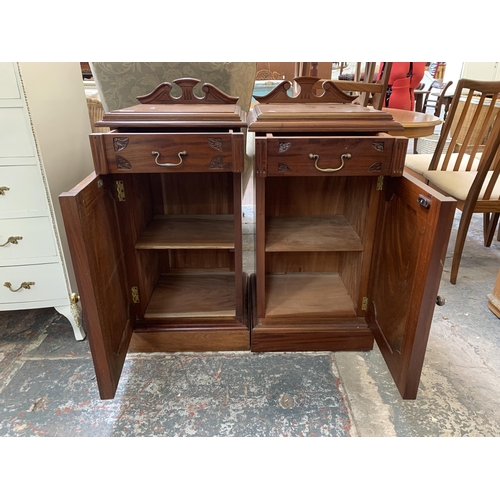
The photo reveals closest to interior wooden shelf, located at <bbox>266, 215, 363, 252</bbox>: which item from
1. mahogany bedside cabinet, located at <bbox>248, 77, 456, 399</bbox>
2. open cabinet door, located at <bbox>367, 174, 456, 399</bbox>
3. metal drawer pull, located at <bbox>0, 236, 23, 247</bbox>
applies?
mahogany bedside cabinet, located at <bbox>248, 77, 456, 399</bbox>

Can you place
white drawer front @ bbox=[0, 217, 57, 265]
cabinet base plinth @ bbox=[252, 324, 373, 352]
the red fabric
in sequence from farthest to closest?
the red fabric, cabinet base plinth @ bbox=[252, 324, 373, 352], white drawer front @ bbox=[0, 217, 57, 265]

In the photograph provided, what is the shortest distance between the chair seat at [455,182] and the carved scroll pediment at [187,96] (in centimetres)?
109

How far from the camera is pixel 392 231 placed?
1070 mm

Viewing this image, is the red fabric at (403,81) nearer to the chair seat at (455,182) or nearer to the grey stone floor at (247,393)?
the chair seat at (455,182)

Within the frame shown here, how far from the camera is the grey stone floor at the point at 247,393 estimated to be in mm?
1030

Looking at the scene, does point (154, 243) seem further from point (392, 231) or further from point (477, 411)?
point (477, 411)

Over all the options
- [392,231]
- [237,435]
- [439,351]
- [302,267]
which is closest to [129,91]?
[302,267]

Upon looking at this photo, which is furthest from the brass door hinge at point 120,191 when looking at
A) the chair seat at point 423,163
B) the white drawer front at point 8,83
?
the chair seat at point 423,163

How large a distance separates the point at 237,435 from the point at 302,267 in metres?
0.74

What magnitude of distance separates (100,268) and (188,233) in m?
0.38

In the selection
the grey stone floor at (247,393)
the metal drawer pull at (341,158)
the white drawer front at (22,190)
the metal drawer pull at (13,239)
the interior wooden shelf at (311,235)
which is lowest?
the grey stone floor at (247,393)

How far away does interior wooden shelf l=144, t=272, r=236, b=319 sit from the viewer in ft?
4.31

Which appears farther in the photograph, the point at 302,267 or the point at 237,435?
the point at 302,267

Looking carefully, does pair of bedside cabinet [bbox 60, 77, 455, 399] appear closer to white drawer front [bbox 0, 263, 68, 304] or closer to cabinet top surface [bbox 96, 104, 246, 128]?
cabinet top surface [bbox 96, 104, 246, 128]
